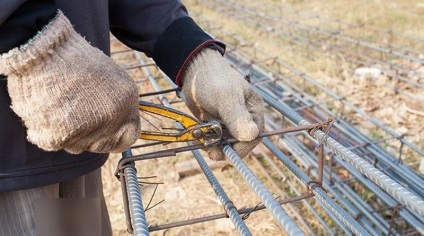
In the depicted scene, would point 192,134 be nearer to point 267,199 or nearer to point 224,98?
point 224,98

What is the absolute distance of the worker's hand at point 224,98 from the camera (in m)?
1.37

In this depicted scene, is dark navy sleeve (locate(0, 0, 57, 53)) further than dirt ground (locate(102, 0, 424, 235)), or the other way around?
dirt ground (locate(102, 0, 424, 235))

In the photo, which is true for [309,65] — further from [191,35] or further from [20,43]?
[20,43]

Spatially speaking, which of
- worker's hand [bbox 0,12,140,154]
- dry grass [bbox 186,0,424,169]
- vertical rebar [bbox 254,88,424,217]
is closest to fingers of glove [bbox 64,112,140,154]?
worker's hand [bbox 0,12,140,154]

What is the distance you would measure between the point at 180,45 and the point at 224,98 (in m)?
0.22

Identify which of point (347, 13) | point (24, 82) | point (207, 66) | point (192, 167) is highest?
point (24, 82)

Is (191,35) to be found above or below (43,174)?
above

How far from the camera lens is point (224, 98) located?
1430 millimetres

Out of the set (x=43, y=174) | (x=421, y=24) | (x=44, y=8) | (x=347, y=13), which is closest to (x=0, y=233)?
(x=43, y=174)

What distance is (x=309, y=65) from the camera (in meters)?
4.85

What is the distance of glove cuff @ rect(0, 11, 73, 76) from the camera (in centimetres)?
98

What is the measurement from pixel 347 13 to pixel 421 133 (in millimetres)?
3906

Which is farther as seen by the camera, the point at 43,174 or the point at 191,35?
the point at 191,35

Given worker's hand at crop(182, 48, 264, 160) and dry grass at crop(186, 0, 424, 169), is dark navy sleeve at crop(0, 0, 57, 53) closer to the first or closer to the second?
worker's hand at crop(182, 48, 264, 160)
